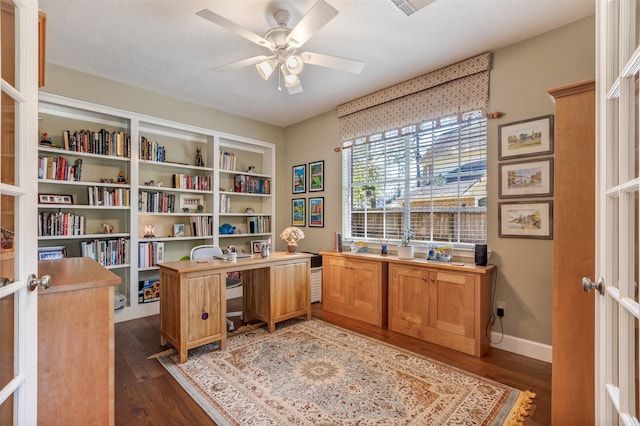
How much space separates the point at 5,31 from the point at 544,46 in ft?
11.1

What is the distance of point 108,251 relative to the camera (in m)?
3.34

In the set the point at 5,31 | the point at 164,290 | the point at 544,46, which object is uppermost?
the point at 544,46

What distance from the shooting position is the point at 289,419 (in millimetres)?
1786

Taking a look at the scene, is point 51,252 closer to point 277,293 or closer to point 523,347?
point 277,293

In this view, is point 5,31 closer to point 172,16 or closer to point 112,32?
point 172,16

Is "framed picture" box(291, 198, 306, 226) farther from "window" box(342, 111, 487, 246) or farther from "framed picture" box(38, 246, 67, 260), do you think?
"framed picture" box(38, 246, 67, 260)

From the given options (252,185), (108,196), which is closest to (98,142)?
(108,196)

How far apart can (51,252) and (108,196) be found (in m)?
0.75

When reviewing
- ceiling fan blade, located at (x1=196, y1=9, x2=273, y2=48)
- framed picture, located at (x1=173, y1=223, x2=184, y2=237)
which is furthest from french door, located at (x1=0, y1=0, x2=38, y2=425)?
framed picture, located at (x1=173, y1=223, x2=184, y2=237)

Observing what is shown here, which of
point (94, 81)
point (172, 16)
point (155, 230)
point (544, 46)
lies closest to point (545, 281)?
point (544, 46)

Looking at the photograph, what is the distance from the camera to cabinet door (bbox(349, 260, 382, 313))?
331 cm

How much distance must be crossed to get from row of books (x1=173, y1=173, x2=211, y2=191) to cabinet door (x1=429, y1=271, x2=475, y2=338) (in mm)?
3094

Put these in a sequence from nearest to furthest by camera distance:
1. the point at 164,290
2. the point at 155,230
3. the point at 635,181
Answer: the point at 635,181 < the point at 164,290 < the point at 155,230

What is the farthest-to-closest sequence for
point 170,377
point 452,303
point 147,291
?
1. point 147,291
2. point 452,303
3. point 170,377
